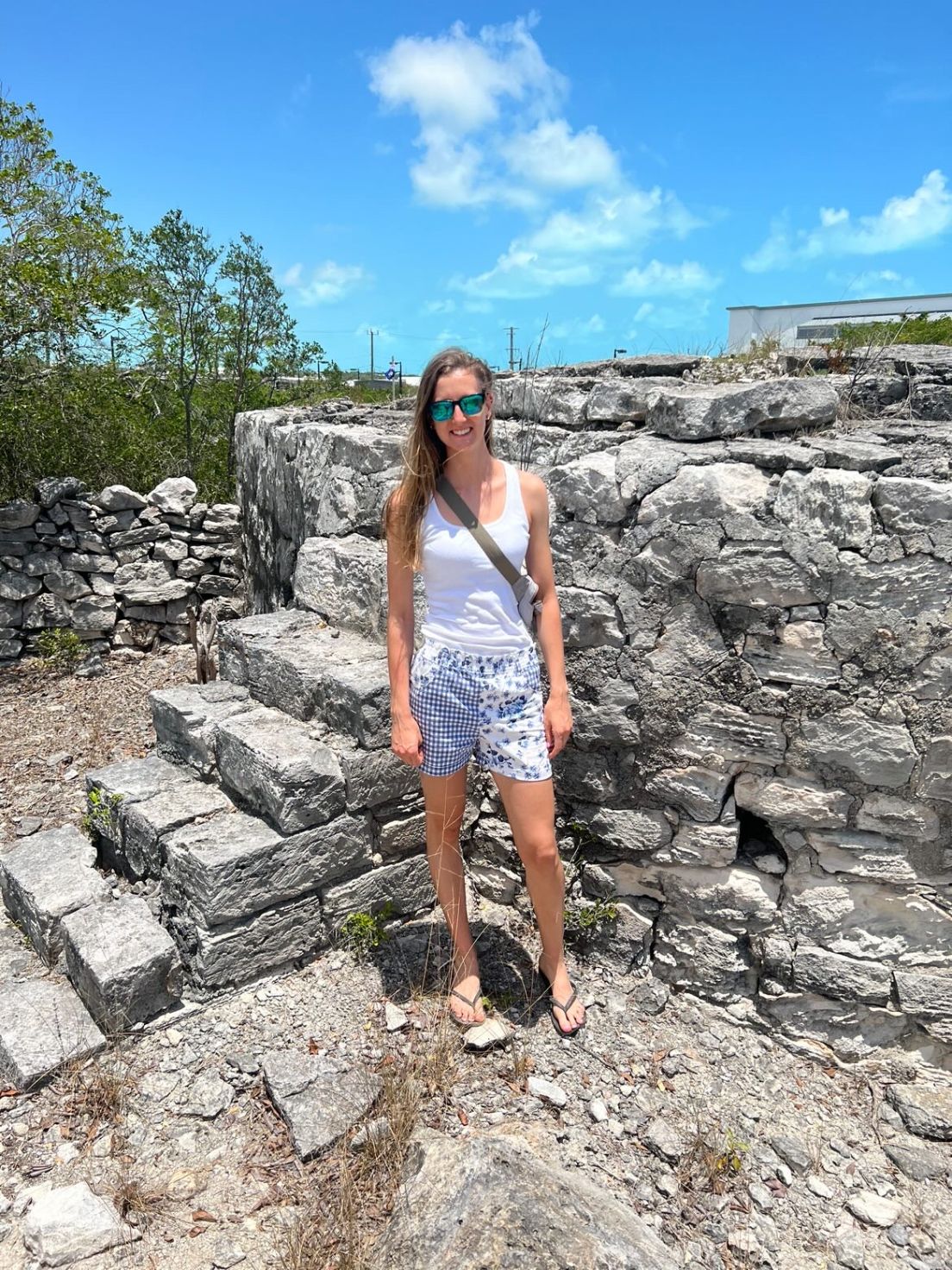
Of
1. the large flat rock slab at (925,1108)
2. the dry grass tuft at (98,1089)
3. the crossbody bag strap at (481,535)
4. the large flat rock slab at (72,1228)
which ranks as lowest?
the large flat rock slab at (925,1108)

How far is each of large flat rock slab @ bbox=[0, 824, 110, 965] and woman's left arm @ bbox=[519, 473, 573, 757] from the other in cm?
175

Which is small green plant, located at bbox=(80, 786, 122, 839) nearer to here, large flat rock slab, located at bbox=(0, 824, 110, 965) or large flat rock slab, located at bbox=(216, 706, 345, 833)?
large flat rock slab, located at bbox=(0, 824, 110, 965)

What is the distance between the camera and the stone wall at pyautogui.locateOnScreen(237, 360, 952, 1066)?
8.27 ft

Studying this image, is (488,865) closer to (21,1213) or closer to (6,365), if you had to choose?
(21,1213)

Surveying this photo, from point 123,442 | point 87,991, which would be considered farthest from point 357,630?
point 123,442

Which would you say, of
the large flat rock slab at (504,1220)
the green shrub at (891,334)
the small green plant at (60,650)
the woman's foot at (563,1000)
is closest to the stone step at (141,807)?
the woman's foot at (563,1000)

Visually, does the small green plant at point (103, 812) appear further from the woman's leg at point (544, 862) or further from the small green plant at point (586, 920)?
the small green plant at point (586, 920)

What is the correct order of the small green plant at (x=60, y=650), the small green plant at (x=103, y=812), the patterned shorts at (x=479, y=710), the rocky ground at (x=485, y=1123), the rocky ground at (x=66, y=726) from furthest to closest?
the small green plant at (x=60, y=650) < the rocky ground at (x=66, y=726) < the small green plant at (x=103, y=812) < the patterned shorts at (x=479, y=710) < the rocky ground at (x=485, y=1123)

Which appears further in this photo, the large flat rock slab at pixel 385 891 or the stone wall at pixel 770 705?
the large flat rock slab at pixel 385 891

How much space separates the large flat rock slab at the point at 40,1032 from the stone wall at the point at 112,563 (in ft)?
14.8

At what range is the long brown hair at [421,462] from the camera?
2.27 meters

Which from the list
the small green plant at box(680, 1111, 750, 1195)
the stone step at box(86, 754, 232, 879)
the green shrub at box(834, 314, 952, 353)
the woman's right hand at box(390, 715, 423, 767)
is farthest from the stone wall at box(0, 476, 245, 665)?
the small green plant at box(680, 1111, 750, 1195)

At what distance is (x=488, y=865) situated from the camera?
3.33 m

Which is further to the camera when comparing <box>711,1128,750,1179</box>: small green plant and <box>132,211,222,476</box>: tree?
<box>132,211,222,476</box>: tree
